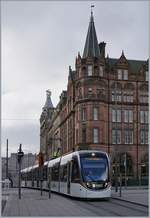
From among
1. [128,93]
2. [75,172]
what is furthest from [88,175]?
[128,93]

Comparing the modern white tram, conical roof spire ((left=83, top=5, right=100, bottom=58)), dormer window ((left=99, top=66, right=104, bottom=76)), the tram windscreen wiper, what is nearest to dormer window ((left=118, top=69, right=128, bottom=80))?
dormer window ((left=99, top=66, right=104, bottom=76))

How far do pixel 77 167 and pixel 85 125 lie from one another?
52.1m

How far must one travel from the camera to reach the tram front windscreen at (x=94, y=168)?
29969 mm

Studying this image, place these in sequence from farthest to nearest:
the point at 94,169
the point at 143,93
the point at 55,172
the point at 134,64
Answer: the point at 134,64, the point at 143,93, the point at 55,172, the point at 94,169

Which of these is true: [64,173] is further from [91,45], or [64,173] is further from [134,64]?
[134,64]

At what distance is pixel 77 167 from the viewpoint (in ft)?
102

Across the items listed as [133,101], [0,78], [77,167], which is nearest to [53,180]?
[77,167]

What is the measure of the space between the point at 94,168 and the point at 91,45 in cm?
5687

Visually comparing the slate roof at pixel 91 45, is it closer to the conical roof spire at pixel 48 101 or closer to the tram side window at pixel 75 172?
the tram side window at pixel 75 172

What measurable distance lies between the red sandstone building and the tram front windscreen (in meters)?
50.3

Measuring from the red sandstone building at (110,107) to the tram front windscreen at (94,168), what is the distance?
50250mm

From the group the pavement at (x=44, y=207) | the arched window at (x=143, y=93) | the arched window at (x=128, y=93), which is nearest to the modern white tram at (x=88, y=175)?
the pavement at (x=44, y=207)

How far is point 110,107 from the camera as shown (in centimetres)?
8594

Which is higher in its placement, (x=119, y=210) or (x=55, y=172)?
(x=55, y=172)
